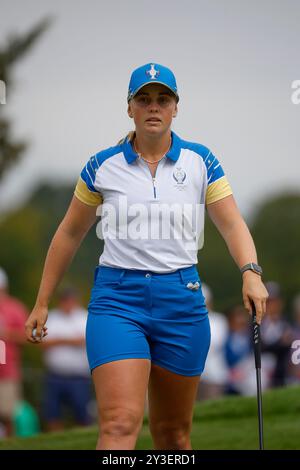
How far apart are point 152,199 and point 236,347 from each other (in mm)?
8821

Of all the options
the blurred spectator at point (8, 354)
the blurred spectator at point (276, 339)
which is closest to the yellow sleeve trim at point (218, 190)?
the blurred spectator at point (8, 354)

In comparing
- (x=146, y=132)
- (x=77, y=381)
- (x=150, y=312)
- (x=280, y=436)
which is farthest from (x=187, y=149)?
(x=77, y=381)

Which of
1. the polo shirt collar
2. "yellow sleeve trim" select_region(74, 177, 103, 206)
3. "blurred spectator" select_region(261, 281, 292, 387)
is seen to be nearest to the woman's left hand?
the polo shirt collar

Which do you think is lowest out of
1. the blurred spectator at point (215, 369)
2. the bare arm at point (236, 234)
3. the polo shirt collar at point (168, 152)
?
the blurred spectator at point (215, 369)

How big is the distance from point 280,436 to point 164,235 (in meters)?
3.36

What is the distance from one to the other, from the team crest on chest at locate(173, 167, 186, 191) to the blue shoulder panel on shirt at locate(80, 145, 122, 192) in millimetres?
376

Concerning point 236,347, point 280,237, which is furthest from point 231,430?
point 280,237

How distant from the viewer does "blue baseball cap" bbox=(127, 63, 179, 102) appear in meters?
6.92

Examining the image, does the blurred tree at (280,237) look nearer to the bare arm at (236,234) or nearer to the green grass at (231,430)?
the green grass at (231,430)

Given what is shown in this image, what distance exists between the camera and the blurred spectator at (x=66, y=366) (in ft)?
48.6

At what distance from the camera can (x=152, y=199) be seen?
6871 mm

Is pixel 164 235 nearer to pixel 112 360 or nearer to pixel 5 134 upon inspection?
pixel 112 360

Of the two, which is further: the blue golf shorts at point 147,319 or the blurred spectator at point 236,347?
the blurred spectator at point 236,347
